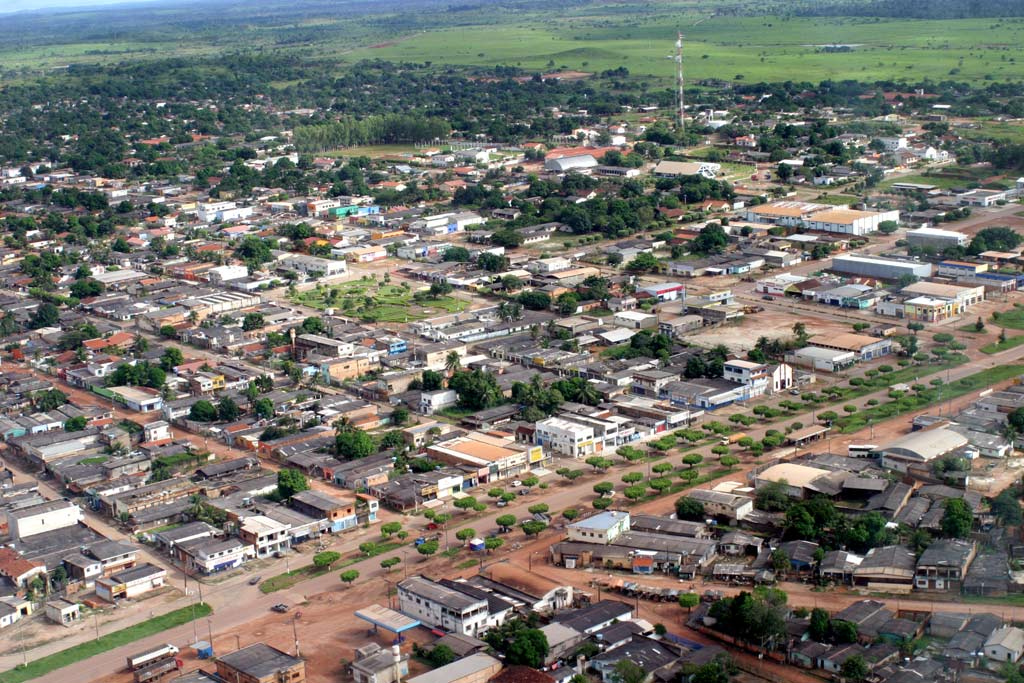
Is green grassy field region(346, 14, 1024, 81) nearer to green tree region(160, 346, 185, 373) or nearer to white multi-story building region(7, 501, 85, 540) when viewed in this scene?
green tree region(160, 346, 185, 373)

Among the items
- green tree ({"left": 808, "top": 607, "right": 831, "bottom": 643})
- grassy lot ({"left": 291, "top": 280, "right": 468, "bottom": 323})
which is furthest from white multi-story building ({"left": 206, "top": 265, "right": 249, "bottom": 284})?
green tree ({"left": 808, "top": 607, "right": 831, "bottom": 643})

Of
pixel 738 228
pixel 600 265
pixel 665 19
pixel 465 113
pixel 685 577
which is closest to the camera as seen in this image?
pixel 685 577

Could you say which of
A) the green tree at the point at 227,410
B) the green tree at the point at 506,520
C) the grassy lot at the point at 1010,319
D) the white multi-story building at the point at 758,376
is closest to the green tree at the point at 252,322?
the green tree at the point at 227,410

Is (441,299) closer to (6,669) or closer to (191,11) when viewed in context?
(6,669)

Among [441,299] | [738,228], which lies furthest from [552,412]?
[738,228]

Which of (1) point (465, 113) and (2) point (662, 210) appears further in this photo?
(1) point (465, 113)
